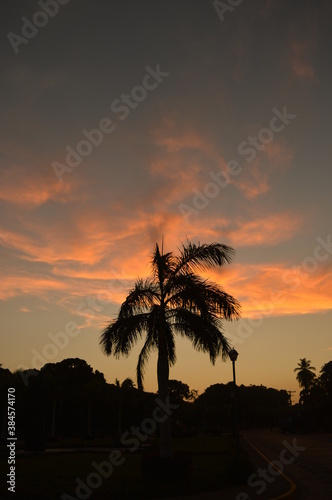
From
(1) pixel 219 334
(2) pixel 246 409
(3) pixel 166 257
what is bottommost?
(2) pixel 246 409

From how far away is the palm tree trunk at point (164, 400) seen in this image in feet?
49.3

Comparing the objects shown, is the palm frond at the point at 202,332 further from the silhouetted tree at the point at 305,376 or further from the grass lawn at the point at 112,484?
the silhouetted tree at the point at 305,376

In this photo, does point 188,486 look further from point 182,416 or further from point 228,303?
point 182,416

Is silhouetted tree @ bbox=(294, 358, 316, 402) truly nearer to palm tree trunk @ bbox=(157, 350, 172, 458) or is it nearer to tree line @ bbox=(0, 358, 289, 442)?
tree line @ bbox=(0, 358, 289, 442)

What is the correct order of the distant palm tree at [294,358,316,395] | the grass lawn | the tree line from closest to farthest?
the grass lawn < the tree line < the distant palm tree at [294,358,316,395]

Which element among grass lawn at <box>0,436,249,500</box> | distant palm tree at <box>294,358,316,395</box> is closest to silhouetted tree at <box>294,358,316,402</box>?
distant palm tree at <box>294,358,316,395</box>

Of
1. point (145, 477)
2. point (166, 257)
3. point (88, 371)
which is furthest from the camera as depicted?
point (88, 371)

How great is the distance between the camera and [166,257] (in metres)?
17.1

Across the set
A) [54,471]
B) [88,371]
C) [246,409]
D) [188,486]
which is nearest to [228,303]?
[188,486]

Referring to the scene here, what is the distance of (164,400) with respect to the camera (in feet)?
50.3

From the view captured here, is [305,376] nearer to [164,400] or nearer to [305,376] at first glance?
[305,376]

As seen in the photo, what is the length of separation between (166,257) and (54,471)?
10.5 m

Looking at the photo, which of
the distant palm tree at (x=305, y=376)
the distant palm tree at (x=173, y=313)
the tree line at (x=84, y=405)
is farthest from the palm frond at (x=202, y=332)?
the distant palm tree at (x=305, y=376)

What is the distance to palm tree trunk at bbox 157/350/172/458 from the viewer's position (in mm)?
15023
